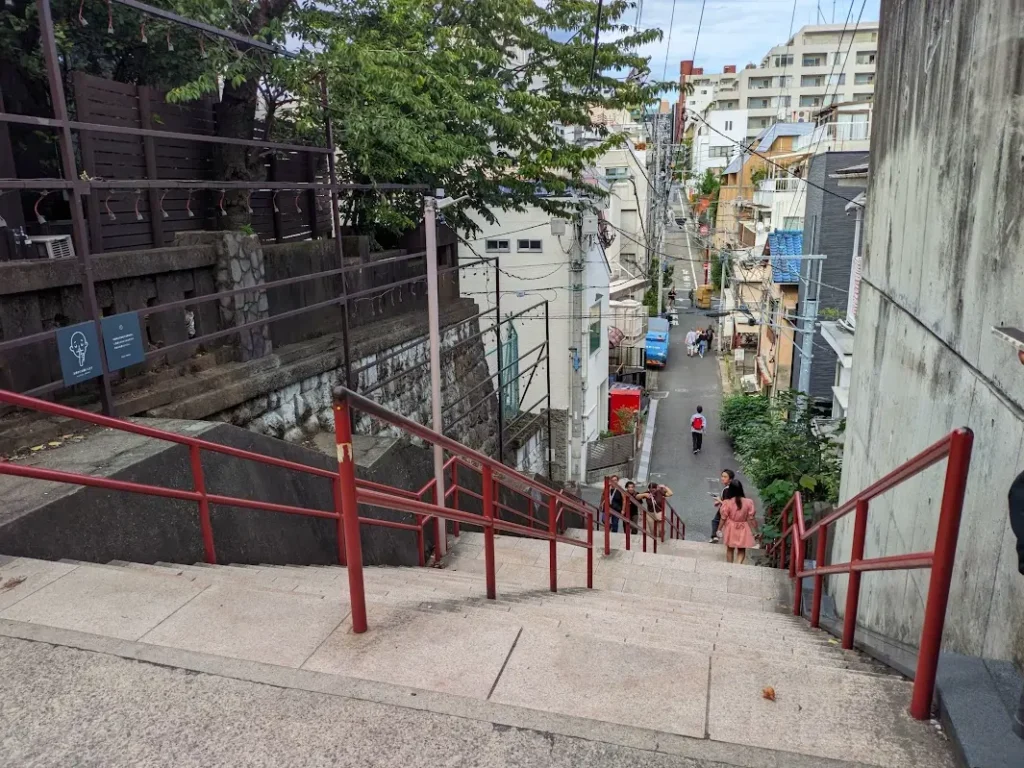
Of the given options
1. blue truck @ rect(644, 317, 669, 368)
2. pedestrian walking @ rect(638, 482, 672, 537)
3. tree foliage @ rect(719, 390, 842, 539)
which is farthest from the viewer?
blue truck @ rect(644, 317, 669, 368)

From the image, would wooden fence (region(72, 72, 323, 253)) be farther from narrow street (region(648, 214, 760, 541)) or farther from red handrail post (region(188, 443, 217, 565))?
narrow street (region(648, 214, 760, 541))

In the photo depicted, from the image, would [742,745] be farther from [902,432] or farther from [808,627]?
[902,432]

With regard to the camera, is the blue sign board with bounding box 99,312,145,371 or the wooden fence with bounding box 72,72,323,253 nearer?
the blue sign board with bounding box 99,312,145,371

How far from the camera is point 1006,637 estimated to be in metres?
2.96

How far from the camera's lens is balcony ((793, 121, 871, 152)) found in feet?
86.2

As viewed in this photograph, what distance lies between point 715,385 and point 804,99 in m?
46.5

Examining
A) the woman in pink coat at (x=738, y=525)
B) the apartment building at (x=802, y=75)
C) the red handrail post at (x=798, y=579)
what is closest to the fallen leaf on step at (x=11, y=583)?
the red handrail post at (x=798, y=579)

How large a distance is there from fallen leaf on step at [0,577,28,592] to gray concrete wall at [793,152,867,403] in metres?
18.1

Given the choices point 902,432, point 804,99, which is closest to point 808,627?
point 902,432

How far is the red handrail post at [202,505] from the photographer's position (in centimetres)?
429

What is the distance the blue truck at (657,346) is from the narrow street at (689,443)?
0.69m

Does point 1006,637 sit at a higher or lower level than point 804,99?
lower

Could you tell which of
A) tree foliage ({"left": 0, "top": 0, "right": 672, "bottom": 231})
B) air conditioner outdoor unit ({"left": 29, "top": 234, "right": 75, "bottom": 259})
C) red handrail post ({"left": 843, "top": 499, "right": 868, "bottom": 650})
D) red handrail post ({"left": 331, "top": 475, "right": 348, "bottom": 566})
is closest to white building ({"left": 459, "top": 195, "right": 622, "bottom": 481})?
tree foliage ({"left": 0, "top": 0, "right": 672, "bottom": 231})

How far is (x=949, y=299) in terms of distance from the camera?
3980mm
